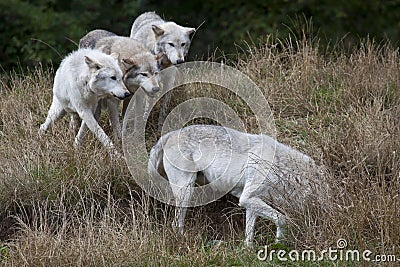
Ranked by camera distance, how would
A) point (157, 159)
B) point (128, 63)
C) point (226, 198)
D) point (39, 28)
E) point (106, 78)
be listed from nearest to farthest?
point (157, 159), point (226, 198), point (106, 78), point (128, 63), point (39, 28)

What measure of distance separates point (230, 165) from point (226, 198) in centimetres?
54

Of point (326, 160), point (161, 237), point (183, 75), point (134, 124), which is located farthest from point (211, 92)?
point (161, 237)

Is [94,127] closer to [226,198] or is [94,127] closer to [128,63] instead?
[128,63]

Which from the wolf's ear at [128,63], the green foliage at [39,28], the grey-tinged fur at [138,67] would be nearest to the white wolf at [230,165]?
the grey-tinged fur at [138,67]

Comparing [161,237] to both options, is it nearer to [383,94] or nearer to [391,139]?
[391,139]

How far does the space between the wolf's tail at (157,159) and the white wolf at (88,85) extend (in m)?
0.57

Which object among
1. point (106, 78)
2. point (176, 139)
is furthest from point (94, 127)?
point (176, 139)

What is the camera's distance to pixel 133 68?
7586 mm

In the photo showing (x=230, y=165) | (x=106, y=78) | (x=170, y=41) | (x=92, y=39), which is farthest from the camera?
(x=92, y=39)

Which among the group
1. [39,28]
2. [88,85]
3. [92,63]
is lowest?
[88,85]

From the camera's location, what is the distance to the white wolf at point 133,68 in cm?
753

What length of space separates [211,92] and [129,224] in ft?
7.88

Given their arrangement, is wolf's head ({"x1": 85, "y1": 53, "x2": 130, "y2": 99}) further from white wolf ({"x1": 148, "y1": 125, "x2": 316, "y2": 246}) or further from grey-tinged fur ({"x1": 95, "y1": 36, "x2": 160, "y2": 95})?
white wolf ({"x1": 148, "y1": 125, "x2": 316, "y2": 246})

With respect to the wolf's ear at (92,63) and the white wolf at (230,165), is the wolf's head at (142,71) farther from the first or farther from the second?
the white wolf at (230,165)
